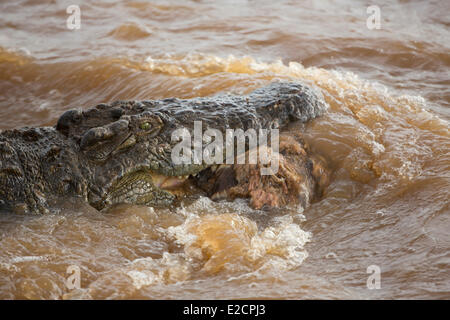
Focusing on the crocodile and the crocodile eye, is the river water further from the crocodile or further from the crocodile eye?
the crocodile eye

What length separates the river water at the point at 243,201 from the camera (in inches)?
123

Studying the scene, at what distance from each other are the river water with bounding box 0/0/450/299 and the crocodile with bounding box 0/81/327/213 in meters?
0.13

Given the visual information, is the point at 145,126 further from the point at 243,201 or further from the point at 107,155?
the point at 243,201

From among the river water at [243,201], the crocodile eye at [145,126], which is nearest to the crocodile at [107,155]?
the crocodile eye at [145,126]

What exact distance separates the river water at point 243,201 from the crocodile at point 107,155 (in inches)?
5.3

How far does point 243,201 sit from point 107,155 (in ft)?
3.75

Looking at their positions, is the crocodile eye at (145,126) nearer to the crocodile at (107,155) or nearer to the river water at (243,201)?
the crocodile at (107,155)

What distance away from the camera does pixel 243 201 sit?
4.06 metres

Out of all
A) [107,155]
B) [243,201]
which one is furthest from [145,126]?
[243,201]

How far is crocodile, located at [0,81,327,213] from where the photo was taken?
12.0 feet

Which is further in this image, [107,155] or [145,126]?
[145,126]

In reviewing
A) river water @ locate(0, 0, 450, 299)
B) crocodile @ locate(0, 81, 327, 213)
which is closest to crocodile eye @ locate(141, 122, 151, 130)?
crocodile @ locate(0, 81, 327, 213)
